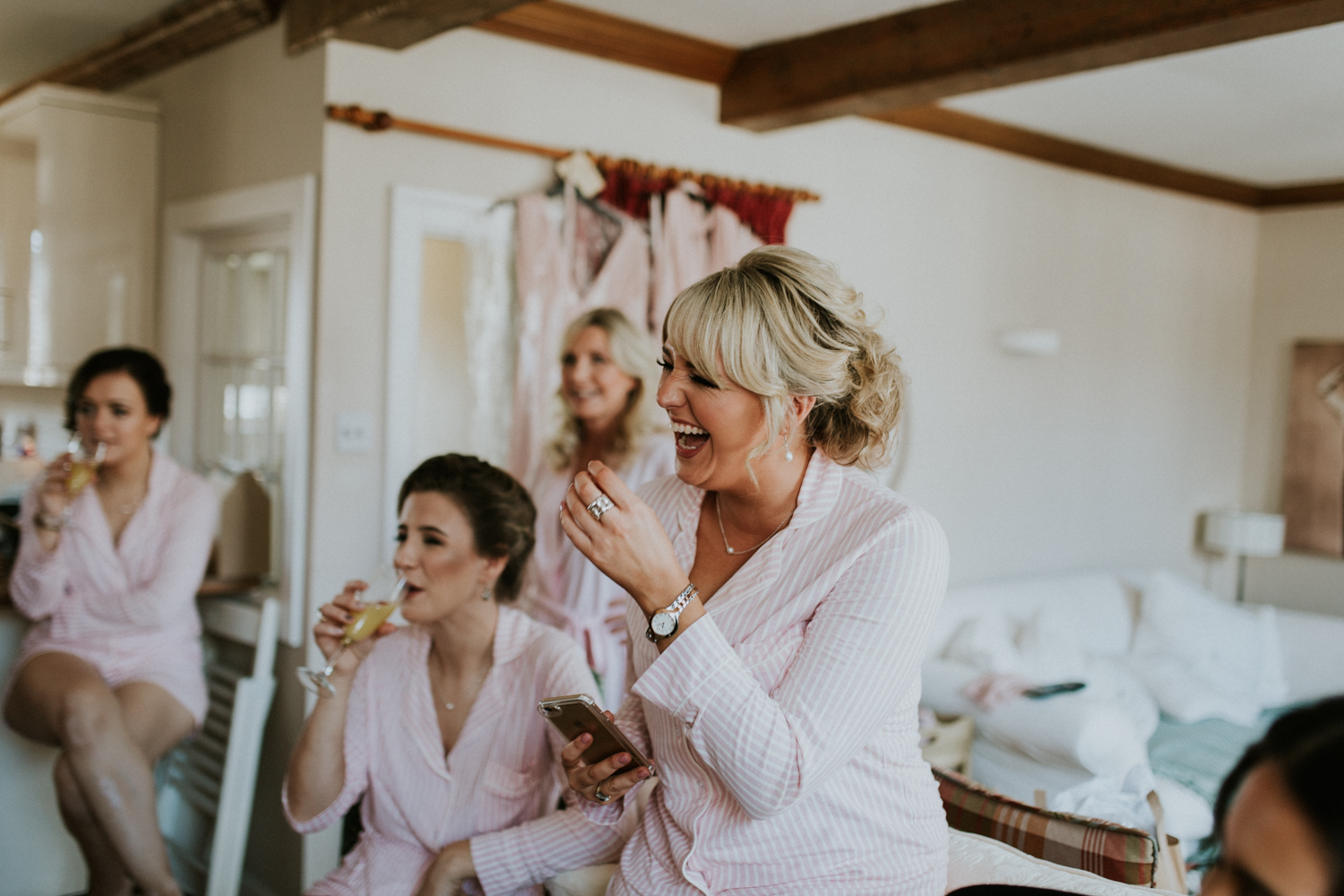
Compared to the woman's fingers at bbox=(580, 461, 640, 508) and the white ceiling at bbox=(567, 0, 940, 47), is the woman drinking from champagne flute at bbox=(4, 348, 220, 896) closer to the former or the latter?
the white ceiling at bbox=(567, 0, 940, 47)

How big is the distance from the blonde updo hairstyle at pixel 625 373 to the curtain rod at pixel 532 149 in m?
0.54

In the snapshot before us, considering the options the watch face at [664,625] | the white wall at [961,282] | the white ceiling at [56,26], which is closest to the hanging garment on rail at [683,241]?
the white wall at [961,282]

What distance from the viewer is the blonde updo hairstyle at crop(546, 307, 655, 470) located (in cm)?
292

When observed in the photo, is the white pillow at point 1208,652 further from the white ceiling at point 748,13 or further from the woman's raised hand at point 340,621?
the woman's raised hand at point 340,621

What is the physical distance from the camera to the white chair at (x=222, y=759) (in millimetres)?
2844

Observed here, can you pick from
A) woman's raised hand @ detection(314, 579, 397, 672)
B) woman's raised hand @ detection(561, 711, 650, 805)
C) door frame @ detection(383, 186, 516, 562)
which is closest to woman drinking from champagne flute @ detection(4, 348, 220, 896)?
door frame @ detection(383, 186, 516, 562)

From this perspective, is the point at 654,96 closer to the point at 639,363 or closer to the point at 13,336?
the point at 639,363

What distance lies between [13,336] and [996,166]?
373 centimetres

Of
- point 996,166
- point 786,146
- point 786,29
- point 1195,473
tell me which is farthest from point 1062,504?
point 786,29

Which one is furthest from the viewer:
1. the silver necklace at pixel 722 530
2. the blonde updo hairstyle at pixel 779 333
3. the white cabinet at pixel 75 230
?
the white cabinet at pixel 75 230

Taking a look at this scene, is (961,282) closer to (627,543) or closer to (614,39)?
(614,39)

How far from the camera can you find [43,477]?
2.79m

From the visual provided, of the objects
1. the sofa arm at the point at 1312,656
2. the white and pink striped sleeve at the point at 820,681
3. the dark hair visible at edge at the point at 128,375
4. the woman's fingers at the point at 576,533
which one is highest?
the dark hair visible at edge at the point at 128,375

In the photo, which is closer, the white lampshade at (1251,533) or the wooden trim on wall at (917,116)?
the wooden trim on wall at (917,116)
